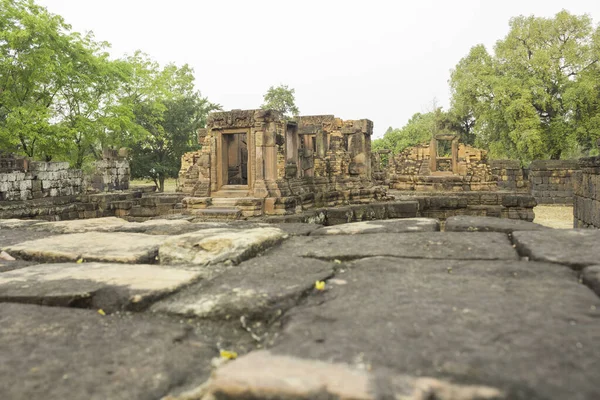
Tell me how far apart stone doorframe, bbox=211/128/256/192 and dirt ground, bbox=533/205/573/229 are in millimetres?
9691

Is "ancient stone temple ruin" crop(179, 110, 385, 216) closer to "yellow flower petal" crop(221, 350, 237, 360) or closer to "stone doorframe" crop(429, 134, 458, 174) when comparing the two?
"stone doorframe" crop(429, 134, 458, 174)

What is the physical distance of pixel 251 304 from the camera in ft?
4.99

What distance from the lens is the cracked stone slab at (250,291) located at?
151 cm

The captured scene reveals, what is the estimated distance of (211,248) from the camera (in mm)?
2316

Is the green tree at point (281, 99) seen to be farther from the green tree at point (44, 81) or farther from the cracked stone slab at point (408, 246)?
the cracked stone slab at point (408, 246)

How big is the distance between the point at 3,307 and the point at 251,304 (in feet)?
3.06

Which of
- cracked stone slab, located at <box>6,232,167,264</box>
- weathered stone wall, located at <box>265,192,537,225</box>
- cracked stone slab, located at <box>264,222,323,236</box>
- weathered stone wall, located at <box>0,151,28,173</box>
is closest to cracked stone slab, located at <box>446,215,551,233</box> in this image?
cracked stone slab, located at <box>264,222,323,236</box>

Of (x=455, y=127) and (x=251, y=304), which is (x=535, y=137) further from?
(x=251, y=304)

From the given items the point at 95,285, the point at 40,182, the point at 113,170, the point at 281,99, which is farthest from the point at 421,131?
the point at 95,285

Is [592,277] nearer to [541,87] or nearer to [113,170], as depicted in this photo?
[113,170]

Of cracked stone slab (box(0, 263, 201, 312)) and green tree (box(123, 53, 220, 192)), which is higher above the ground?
green tree (box(123, 53, 220, 192))

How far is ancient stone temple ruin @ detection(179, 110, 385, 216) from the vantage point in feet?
35.1

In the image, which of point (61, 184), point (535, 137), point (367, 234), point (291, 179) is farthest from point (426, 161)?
point (367, 234)

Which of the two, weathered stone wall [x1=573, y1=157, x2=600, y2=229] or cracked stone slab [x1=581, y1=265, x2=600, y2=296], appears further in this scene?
weathered stone wall [x1=573, y1=157, x2=600, y2=229]
